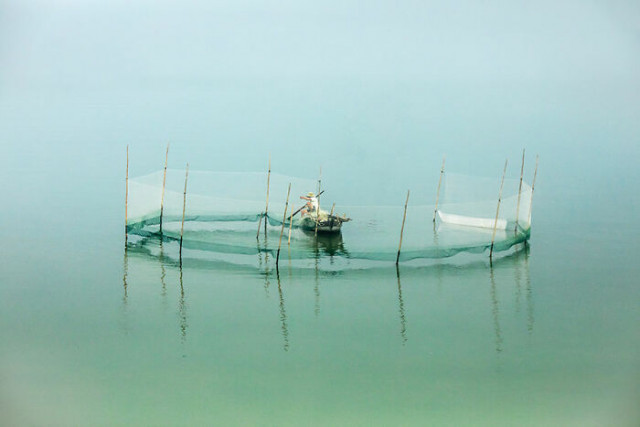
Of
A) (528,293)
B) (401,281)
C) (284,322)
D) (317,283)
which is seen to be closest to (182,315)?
(284,322)

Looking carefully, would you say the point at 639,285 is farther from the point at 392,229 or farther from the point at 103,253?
the point at 103,253

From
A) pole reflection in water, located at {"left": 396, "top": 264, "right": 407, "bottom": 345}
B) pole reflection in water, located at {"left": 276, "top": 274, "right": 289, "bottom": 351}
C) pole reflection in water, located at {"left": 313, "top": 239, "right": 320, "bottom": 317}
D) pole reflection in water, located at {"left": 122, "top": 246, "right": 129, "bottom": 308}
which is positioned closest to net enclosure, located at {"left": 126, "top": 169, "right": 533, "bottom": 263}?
pole reflection in water, located at {"left": 313, "top": 239, "right": 320, "bottom": 317}

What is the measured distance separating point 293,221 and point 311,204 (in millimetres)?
270

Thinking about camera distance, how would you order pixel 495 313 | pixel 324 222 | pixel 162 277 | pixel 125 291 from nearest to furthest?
pixel 495 313 → pixel 125 291 → pixel 162 277 → pixel 324 222

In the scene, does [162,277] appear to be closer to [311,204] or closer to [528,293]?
[311,204]

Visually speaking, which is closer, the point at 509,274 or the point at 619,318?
the point at 619,318

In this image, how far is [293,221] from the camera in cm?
834

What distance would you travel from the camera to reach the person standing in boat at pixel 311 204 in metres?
8.34

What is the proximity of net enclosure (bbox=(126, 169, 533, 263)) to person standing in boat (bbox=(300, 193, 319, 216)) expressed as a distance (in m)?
0.09

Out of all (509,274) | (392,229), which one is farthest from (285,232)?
(509,274)

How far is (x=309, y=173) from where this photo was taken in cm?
1138

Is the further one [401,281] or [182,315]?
[401,281]

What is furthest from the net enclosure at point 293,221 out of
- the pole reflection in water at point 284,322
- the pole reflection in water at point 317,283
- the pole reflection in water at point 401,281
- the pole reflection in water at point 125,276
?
the pole reflection in water at point 284,322

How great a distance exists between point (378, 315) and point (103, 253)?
2.96 metres
